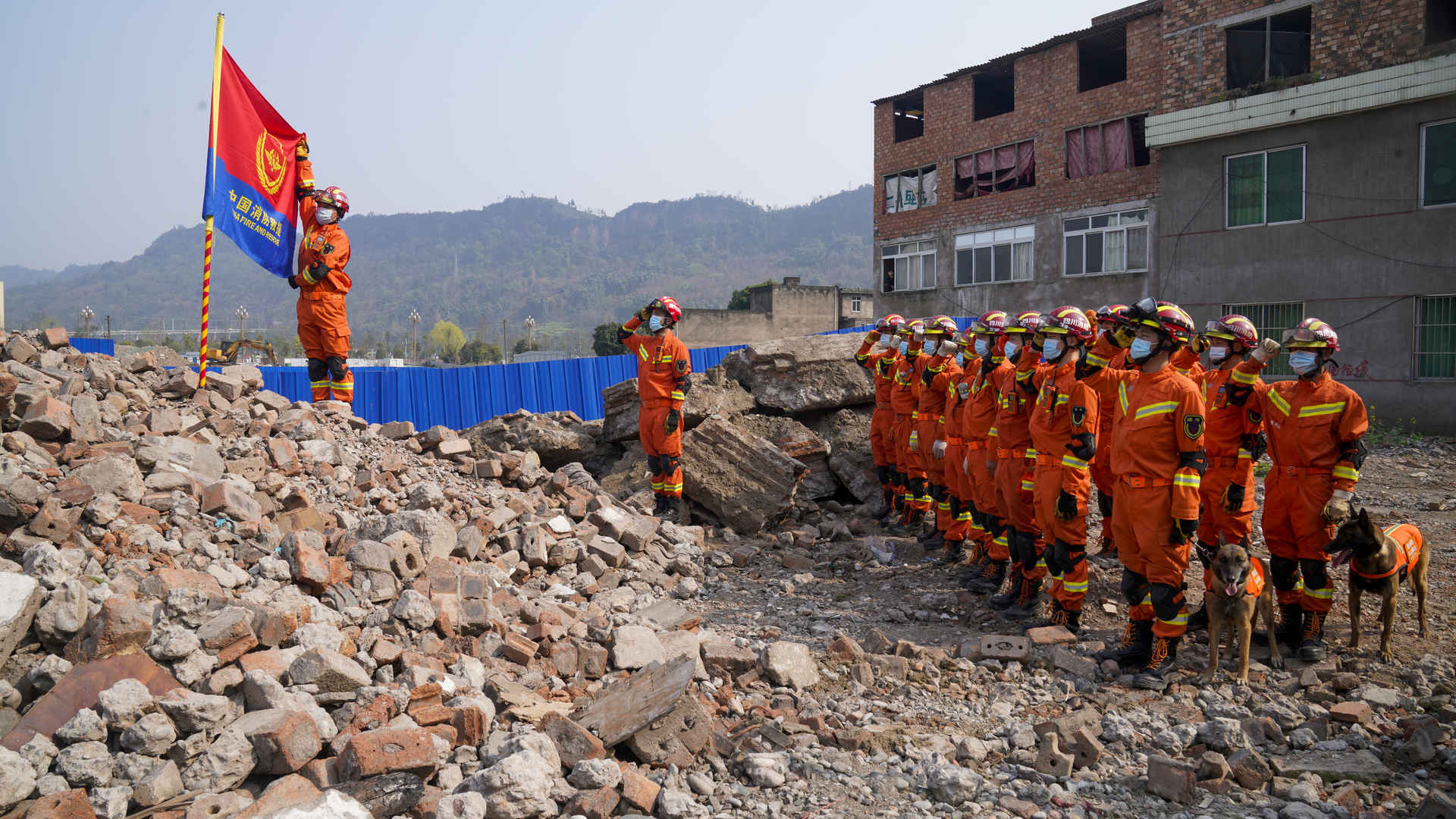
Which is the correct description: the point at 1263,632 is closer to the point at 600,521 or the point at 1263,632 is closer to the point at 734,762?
the point at 734,762

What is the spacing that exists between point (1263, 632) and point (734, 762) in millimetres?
4180

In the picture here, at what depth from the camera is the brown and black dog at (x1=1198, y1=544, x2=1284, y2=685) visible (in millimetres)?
5234

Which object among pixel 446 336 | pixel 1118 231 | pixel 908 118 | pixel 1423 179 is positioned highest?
pixel 908 118

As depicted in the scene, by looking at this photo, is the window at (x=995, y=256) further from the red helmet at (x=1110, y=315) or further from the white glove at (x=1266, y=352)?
the red helmet at (x=1110, y=315)

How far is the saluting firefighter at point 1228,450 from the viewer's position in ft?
21.0

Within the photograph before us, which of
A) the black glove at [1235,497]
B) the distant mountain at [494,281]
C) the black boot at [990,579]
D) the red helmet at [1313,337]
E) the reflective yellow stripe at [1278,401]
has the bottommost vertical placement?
the black boot at [990,579]

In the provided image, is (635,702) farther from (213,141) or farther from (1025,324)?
(213,141)

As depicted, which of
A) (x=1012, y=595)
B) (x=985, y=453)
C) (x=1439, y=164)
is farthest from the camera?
(x=1439, y=164)

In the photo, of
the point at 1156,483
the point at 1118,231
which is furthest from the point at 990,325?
the point at 1118,231

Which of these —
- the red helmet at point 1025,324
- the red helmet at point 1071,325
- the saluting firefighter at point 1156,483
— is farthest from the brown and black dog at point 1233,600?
the red helmet at point 1025,324

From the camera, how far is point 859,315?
44.9 m

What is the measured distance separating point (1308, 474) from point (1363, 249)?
44.0 ft

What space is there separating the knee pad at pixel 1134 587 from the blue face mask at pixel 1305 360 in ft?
5.62

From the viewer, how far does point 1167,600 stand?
5324 mm
